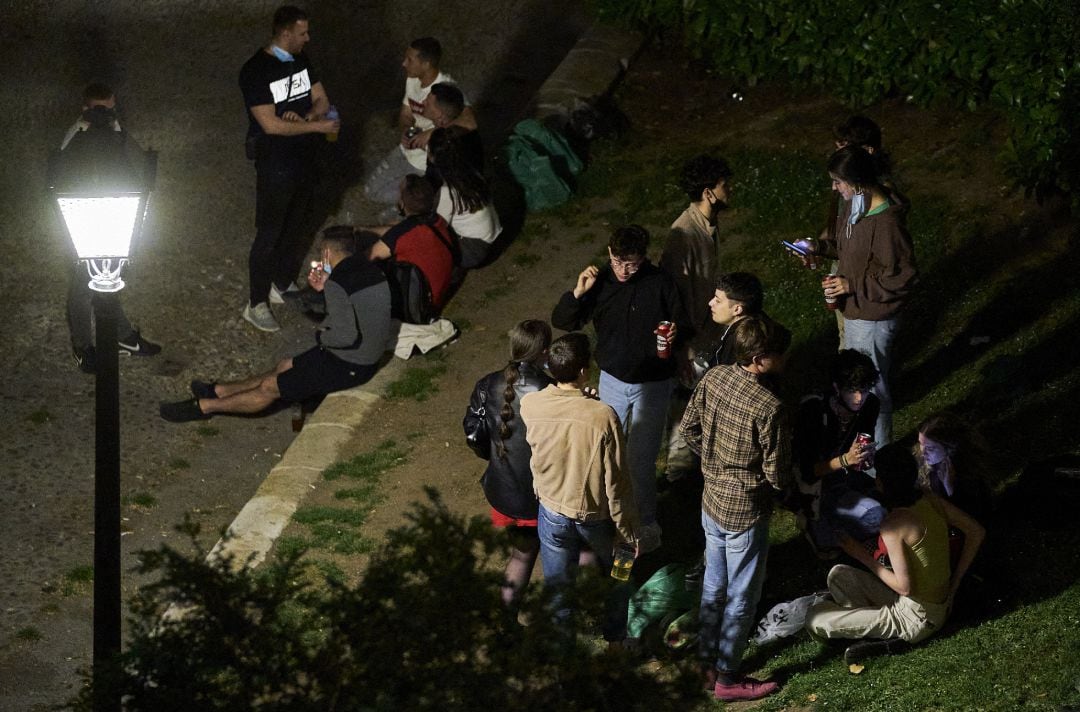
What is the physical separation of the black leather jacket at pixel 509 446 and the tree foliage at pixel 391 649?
2.10m

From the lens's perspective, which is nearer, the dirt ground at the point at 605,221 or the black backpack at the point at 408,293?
the dirt ground at the point at 605,221

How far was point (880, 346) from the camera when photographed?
7.72 meters

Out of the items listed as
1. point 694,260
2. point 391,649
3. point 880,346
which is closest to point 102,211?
point 391,649

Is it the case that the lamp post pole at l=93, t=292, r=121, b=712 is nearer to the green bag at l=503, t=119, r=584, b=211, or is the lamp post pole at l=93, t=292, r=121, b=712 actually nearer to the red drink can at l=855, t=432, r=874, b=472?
the red drink can at l=855, t=432, r=874, b=472

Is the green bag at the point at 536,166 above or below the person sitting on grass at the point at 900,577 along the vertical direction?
above

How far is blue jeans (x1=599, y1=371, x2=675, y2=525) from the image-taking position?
740 centimetres

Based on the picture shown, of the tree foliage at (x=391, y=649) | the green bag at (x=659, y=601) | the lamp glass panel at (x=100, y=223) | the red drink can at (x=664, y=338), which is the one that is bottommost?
the green bag at (x=659, y=601)

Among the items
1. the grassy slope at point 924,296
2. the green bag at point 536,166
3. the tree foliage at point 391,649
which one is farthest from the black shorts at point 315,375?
the tree foliage at point 391,649

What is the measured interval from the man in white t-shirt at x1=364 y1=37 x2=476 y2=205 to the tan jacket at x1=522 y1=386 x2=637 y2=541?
4887mm

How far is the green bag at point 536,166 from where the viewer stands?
38.7 ft

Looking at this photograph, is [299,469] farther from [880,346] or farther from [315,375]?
[880,346]

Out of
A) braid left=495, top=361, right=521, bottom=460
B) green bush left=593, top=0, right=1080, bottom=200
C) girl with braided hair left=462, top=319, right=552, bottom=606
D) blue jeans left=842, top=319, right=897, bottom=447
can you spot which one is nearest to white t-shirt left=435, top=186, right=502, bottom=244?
green bush left=593, top=0, right=1080, bottom=200

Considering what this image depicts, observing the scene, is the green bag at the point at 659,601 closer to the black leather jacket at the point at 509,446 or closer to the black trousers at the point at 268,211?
the black leather jacket at the point at 509,446

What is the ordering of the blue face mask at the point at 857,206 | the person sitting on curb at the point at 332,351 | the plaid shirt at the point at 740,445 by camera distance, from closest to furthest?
the plaid shirt at the point at 740,445, the blue face mask at the point at 857,206, the person sitting on curb at the point at 332,351
